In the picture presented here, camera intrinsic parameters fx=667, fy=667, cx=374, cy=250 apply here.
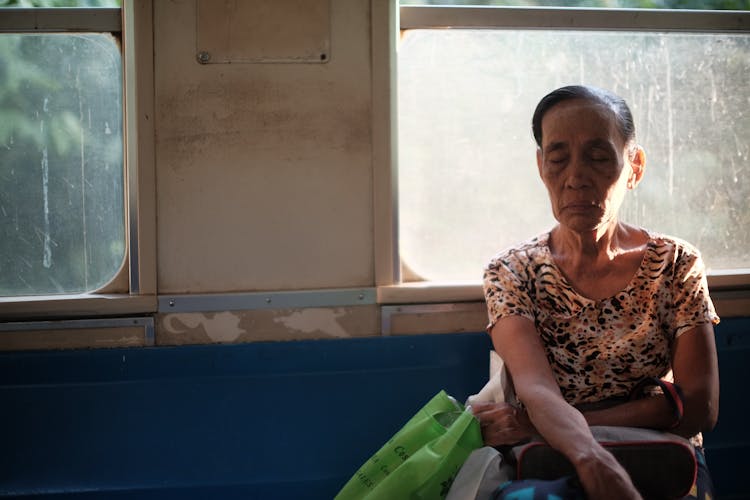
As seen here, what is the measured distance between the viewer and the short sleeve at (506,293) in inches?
82.3

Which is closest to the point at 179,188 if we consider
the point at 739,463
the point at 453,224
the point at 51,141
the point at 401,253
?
the point at 51,141

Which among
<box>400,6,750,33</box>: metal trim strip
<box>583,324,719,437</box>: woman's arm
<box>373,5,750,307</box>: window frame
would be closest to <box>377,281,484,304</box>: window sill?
<box>373,5,750,307</box>: window frame

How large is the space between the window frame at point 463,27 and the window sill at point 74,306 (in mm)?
895

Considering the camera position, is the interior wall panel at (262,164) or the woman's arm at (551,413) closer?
the woman's arm at (551,413)

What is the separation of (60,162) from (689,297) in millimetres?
2248

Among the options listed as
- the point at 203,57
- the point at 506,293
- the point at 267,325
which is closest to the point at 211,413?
the point at 267,325

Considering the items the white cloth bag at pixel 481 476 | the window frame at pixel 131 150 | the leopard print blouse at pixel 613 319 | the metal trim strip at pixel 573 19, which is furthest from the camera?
the metal trim strip at pixel 573 19

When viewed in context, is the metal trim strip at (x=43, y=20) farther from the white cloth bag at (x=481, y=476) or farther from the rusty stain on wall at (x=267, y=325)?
the white cloth bag at (x=481, y=476)

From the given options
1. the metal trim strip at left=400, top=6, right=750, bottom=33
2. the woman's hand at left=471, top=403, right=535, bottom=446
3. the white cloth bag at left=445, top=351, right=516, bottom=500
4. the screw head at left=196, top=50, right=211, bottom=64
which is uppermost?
the metal trim strip at left=400, top=6, right=750, bottom=33

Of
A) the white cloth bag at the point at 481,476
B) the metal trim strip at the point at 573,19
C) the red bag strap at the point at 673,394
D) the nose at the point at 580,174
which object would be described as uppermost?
the metal trim strip at the point at 573,19

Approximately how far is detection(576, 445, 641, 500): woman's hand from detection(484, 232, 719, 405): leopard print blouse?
398 millimetres

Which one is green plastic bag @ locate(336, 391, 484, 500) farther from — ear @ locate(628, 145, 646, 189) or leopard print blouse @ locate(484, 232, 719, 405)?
ear @ locate(628, 145, 646, 189)

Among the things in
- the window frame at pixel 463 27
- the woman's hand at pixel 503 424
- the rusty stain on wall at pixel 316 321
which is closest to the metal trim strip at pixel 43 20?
the window frame at pixel 463 27

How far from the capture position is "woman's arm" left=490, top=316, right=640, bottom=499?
5.55 feet
